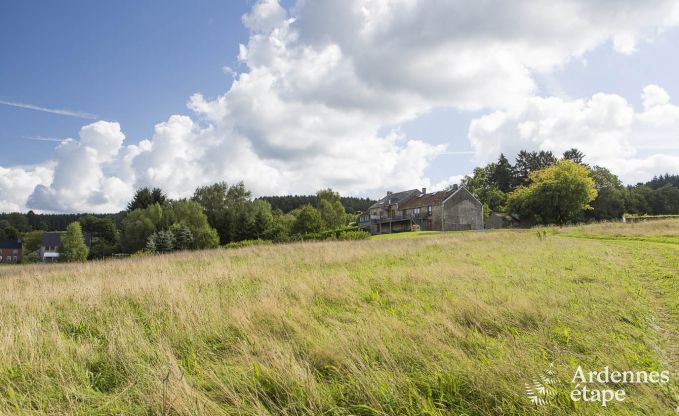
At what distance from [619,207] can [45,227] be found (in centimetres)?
19782

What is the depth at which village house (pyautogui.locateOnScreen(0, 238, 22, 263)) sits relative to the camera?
9931 centimetres

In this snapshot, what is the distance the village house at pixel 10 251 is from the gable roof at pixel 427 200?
367 feet

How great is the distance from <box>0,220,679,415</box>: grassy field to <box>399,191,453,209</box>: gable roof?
191ft

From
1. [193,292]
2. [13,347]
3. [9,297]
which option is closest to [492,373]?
[13,347]

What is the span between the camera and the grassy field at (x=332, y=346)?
3361 millimetres

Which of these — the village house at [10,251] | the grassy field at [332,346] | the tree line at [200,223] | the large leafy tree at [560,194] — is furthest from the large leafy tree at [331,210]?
the village house at [10,251]

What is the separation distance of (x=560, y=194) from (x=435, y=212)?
20.3 meters

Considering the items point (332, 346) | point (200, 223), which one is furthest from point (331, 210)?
point (332, 346)

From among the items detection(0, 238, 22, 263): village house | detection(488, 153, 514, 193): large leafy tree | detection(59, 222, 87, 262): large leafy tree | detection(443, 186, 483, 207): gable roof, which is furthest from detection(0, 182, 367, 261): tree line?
detection(488, 153, 514, 193): large leafy tree

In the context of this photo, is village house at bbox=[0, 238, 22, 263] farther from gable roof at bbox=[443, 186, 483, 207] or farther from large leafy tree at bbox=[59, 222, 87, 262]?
gable roof at bbox=[443, 186, 483, 207]

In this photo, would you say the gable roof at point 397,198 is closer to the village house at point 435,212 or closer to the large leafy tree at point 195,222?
the village house at point 435,212

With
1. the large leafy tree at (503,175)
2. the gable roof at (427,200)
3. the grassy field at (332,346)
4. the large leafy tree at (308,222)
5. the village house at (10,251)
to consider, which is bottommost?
the village house at (10,251)

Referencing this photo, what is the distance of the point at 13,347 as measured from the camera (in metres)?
4.69

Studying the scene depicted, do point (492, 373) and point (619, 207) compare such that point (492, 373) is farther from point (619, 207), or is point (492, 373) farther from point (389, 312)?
point (619, 207)
